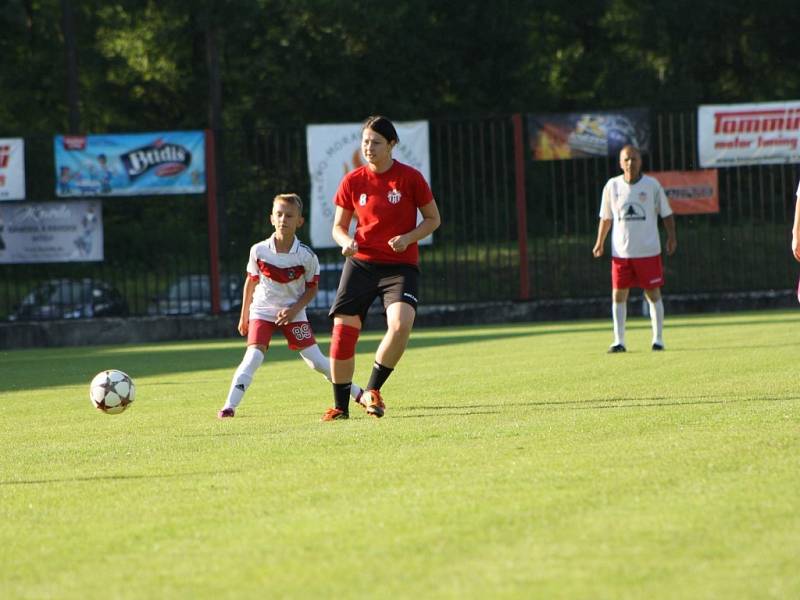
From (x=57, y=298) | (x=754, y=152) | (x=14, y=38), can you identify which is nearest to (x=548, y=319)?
(x=754, y=152)

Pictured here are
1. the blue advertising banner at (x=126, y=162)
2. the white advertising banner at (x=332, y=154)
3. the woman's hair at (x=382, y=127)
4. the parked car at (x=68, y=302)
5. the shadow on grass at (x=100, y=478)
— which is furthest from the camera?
the parked car at (x=68, y=302)

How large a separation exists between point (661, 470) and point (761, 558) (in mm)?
1841

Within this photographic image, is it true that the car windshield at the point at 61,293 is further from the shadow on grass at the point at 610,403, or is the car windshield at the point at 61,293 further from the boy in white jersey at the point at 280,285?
the shadow on grass at the point at 610,403

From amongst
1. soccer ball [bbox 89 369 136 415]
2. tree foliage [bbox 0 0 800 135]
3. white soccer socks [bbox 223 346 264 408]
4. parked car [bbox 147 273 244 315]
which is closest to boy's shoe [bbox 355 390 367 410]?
white soccer socks [bbox 223 346 264 408]

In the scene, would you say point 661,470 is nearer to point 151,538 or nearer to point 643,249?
point 151,538

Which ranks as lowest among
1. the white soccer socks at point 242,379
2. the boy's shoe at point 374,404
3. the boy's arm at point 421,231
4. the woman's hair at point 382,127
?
the boy's shoe at point 374,404

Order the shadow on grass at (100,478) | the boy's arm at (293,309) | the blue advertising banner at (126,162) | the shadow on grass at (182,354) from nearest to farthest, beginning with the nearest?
the shadow on grass at (100,478), the boy's arm at (293,309), the shadow on grass at (182,354), the blue advertising banner at (126,162)

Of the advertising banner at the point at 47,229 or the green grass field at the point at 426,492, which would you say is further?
the advertising banner at the point at 47,229

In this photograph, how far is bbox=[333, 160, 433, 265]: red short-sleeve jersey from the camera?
9711 millimetres

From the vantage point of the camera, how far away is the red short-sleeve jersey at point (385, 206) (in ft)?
31.9

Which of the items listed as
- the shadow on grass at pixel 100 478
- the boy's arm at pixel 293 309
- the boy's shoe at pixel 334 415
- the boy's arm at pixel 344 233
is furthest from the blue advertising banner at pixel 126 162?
the shadow on grass at pixel 100 478

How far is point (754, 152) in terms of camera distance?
24.4 m

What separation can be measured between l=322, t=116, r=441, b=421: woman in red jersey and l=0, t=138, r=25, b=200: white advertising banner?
15.2 metres

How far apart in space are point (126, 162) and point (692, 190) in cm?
916
